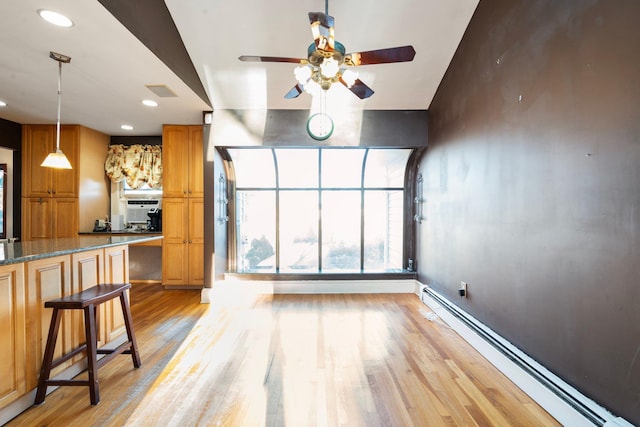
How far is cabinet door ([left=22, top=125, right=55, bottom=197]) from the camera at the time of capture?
4887mm

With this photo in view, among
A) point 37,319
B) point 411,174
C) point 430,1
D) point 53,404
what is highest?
point 430,1

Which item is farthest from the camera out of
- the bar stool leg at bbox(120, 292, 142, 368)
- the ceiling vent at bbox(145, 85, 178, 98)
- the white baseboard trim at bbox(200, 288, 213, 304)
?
the white baseboard trim at bbox(200, 288, 213, 304)

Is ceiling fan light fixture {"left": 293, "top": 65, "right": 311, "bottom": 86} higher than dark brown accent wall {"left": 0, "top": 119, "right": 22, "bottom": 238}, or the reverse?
ceiling fan light fixture {"left": 293, "top": 65, "right": 311, "bottom": 86}

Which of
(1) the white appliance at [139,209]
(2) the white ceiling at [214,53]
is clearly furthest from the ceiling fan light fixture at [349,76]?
(1) the white appliance at [139,209]

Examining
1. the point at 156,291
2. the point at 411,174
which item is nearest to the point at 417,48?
the point at 411,174

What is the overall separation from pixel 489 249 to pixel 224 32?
3534 mm

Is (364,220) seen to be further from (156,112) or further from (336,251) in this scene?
(156,112)

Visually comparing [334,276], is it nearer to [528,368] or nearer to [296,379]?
[296,379]

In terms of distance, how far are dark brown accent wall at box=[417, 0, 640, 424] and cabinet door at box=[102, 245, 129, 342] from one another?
357cm

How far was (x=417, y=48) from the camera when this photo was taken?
138 inches

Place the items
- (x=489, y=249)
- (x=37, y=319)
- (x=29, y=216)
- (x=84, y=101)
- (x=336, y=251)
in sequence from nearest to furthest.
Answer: (x=37, y=319)
(x=489, y=249)
(x=84, y=101)
(x=29, y=216)
(x=336, y=251)

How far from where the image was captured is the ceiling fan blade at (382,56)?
219 cm

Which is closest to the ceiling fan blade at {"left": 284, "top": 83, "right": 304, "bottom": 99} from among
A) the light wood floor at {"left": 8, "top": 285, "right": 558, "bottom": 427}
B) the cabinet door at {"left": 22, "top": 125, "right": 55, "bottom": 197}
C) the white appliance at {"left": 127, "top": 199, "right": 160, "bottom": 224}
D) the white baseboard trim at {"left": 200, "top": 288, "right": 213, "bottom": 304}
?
the light wood floor at {"left": 8, "top": 285, "right": 558, "bottom": 427}

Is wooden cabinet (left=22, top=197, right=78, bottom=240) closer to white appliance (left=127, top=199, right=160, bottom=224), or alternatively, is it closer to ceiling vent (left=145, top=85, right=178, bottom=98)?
white appliance (left=127, top=199, right=160, bottom=224)
